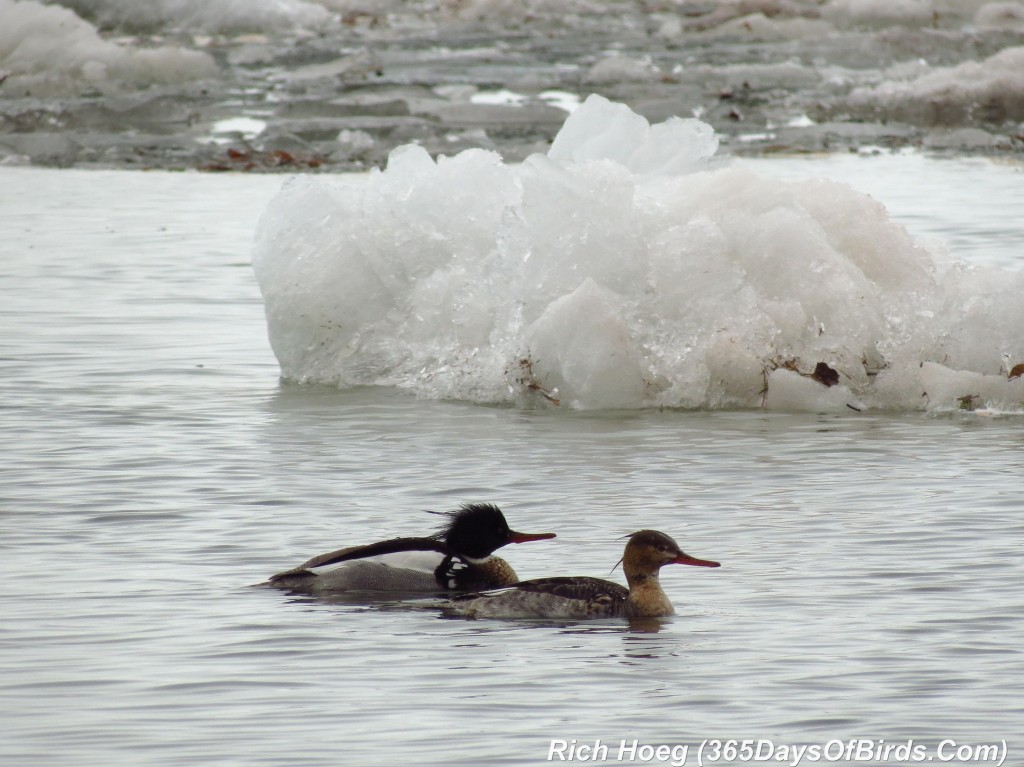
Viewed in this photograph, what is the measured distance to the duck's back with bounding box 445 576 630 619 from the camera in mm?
7117

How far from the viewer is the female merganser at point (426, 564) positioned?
24.4 feet

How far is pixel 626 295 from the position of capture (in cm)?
1173

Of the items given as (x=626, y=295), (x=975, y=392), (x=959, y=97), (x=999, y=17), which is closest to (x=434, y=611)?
(x=626, y=295)

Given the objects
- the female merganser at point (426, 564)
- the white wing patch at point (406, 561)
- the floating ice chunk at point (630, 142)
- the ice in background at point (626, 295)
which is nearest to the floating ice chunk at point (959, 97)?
the floating ice chunk at point (630, 142)

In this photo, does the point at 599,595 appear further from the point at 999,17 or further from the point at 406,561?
the point at 999,17

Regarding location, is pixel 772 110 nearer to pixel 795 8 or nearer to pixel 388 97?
pixel 388 97

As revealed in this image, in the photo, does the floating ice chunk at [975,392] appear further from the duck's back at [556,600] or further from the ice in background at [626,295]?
the duck's back at [556,600]

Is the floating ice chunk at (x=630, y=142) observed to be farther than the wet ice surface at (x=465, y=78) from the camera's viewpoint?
No

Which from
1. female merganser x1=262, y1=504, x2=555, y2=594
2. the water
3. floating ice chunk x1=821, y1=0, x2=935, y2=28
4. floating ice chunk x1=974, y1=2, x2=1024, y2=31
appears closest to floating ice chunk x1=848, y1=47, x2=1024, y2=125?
floating ice chunk x1=974, y1=2, x2=1024, y2=31

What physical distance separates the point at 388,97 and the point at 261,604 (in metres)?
21.8

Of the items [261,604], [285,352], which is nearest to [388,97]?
[285,352]

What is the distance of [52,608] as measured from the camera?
23.7 ft

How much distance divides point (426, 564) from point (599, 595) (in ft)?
2.53

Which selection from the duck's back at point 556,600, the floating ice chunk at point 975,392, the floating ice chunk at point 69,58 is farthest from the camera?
the floating ice chunk at point 69,58
